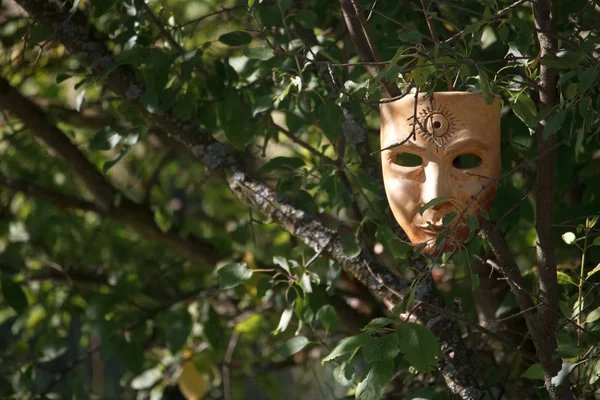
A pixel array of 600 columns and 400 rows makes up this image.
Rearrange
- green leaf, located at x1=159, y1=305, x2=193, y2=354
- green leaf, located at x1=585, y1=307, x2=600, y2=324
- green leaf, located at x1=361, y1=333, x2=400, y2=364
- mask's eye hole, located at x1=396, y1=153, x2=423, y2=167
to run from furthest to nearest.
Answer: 1. green leaf, located at x1=159, y1=305, x2=193, y2=354
2. mask's eye hole, located at x1=396, y1=153, x2=423, y2=167
3. green leaf, located at x1=585, y1=307, x2=600, y2=324
4. green leaf, located at x1=361, y1=333, x2=400, y2=364

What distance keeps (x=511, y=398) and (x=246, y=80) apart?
76cm

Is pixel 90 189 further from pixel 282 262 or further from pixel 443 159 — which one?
pixel 443 159

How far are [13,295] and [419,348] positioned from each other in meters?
1.28

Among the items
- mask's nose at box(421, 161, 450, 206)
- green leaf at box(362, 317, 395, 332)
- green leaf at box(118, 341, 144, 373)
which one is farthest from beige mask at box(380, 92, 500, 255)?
green leaf at box(118, 341, 144, 373)

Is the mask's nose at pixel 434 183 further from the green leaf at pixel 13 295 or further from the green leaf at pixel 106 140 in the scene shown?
the green leaf at pixel 13 295

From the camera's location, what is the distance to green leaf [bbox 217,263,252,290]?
1340mm

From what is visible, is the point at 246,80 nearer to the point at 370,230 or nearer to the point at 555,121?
the point at 370,230

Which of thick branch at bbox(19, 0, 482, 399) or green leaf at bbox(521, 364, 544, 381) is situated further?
thick branch at bbox(19, 0, 482, 399)

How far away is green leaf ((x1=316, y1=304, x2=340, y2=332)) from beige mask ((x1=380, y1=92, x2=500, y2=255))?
12.0 inches

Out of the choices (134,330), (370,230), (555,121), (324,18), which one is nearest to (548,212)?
(555,121)

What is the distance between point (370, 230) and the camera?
4.74 feet

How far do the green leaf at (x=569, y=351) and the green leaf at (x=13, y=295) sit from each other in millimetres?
1378

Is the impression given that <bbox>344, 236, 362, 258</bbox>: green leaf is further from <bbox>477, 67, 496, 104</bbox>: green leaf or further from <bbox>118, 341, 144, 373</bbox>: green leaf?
<bbox>118, 341, 144, 373</bbox>: green leaf

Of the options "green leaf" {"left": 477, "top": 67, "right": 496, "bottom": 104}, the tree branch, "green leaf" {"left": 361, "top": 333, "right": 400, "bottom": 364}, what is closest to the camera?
"green leaf" {"left": 477, "top": 67, "right": 496, "bottom": 104}
